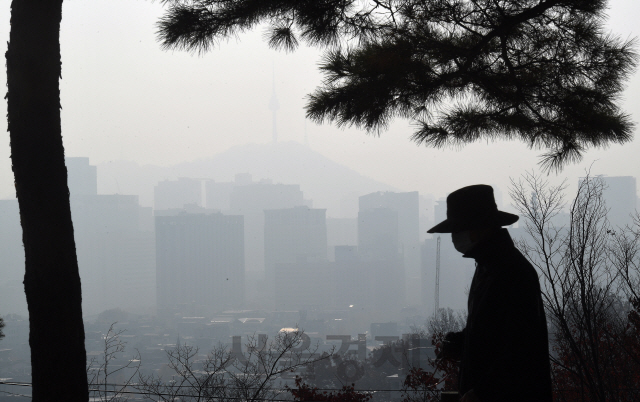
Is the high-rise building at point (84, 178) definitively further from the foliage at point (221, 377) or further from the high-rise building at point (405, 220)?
the foliage at point (221, 377)

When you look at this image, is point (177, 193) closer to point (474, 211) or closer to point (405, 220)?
point (405, 220)

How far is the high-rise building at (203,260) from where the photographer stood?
4938 centimetres

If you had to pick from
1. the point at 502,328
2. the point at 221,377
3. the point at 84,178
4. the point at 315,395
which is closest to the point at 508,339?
the point at 502,328

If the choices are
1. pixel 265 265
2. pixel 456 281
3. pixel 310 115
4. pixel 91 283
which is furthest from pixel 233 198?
pixel 310 115

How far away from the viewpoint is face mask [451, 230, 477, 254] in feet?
4.37

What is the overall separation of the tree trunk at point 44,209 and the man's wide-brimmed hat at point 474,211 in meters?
1.35

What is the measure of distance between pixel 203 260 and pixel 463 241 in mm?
50535

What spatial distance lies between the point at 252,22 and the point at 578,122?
5.60ft

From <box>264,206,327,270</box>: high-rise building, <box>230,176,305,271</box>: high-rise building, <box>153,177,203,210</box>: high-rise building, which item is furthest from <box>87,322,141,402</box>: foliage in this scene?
<box>153,177,203,210</box>: high-rise building

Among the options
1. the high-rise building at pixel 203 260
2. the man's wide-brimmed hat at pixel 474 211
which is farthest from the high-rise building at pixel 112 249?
the man's wide-brimmed hat at pixel 474 211

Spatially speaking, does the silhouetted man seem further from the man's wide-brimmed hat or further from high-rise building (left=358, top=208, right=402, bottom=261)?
high-rise building (left=358, top=208, right=402, bottom=261)

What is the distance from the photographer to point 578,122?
2.59 meters

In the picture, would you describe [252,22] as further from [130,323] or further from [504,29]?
[130,323]

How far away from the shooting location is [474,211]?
132cm
